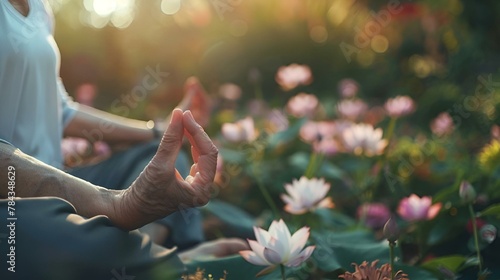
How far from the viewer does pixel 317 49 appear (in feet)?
13.8

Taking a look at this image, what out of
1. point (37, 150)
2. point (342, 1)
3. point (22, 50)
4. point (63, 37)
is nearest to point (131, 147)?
point (37, 150)

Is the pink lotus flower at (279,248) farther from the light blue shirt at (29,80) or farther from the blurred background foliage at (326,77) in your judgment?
the light blue shirt at (29,80)

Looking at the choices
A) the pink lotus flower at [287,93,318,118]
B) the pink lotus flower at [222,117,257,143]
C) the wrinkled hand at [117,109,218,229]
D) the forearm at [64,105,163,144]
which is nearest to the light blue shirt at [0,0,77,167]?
the forearm at [64,105,163,144]

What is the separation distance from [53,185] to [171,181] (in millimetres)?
194

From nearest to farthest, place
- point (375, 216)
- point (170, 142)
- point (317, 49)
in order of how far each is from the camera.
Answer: point (170, 142)
point (375, 216)
point (317, 49)

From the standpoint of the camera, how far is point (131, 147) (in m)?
1.82

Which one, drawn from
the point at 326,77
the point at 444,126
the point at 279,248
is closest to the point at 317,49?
the point at 326,77

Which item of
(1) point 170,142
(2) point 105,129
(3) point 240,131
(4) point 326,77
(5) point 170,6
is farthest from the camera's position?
(5) point 170,6

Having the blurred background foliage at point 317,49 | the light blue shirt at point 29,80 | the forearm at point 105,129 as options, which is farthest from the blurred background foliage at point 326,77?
the light blue shirt at point 29,80

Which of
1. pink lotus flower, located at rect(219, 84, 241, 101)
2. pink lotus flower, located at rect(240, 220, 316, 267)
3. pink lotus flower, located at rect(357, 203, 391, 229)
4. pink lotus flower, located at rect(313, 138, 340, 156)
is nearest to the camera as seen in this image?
pink lotus flower, located at rect(240, 220, 316, 267)

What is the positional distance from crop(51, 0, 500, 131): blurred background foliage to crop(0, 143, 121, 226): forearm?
205 centimetres

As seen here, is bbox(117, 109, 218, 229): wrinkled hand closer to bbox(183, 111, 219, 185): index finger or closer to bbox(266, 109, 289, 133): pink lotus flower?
bbox(183, 111, 219, 185): index finger

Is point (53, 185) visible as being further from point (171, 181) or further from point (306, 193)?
point (306, 193)

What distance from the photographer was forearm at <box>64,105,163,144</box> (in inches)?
69.0
